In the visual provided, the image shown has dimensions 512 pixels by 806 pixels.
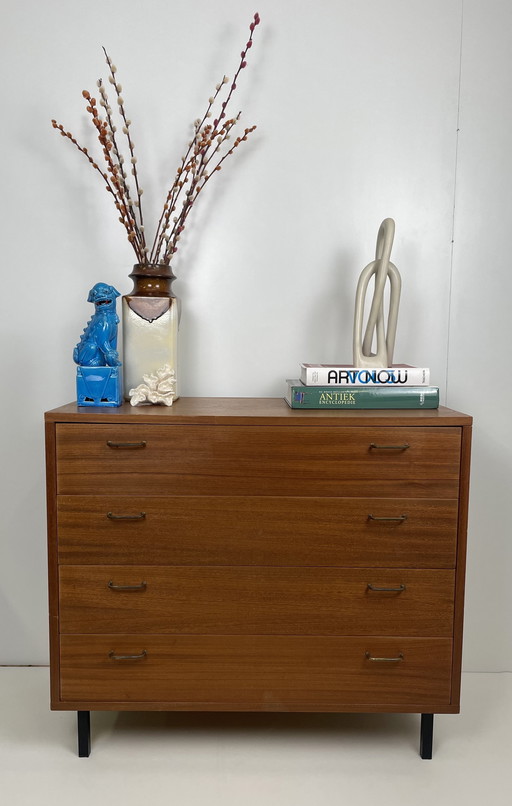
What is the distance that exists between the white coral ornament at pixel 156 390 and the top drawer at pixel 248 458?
0.15 meters

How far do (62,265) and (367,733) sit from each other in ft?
5.16

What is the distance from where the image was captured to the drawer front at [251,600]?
156 centimetres

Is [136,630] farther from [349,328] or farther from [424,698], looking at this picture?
[349,328]

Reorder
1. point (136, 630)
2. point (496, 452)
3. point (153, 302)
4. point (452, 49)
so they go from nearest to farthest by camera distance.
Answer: point (136, 630)
point (153, 302)
point (452, 49)
point (496, 452)

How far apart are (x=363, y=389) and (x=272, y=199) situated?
68 cm

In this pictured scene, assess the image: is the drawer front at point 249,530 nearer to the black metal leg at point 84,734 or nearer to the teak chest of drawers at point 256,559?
the teak chest of drawers at point 256,559

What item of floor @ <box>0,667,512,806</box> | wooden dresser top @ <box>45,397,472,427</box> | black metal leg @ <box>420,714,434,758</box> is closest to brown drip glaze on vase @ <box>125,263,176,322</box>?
wooden dresser top @ <box>45,397,472,427</box>

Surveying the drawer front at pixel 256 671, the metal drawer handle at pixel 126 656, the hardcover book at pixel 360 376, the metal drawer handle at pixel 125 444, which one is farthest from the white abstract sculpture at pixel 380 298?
the metal drawer handle at pixel 126 656

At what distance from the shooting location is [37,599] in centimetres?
205

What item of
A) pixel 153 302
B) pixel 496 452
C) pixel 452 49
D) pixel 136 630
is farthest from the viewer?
pixel 496 452

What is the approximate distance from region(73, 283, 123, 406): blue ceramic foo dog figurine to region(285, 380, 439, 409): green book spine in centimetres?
45

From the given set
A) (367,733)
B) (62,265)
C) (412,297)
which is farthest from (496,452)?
(62,265)

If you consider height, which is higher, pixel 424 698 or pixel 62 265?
pixel 62 265

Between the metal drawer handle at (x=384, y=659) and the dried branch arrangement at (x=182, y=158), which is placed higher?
the dried branch arrangement at (x=182, y=158)
